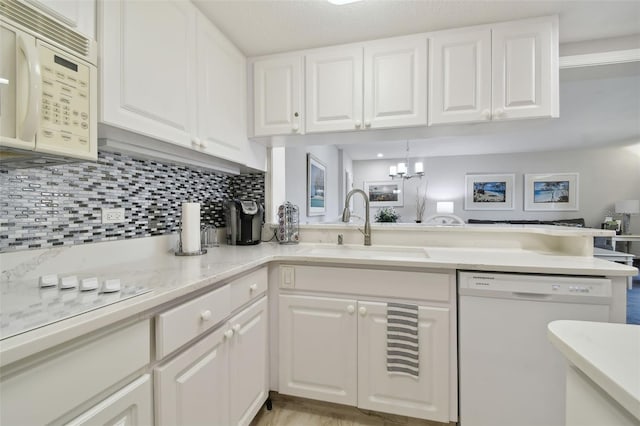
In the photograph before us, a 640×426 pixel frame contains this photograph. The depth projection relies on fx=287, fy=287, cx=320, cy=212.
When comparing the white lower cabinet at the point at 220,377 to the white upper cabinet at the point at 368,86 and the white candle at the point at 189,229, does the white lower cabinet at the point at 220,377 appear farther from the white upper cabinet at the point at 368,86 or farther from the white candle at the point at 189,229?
the white upper cabinet at the point at 368,86

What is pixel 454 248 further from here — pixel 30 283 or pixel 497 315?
pixel 30 283

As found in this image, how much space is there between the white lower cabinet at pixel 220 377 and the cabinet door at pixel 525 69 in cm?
173

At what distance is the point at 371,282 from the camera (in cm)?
149

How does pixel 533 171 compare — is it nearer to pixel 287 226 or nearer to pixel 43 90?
pixel 287 226

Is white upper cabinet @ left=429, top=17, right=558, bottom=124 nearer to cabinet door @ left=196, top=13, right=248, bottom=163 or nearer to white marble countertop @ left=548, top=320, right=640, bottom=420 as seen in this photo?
cabinet door @ left=196, top=13, right=248, bottom=163

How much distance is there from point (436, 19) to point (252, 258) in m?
1.62

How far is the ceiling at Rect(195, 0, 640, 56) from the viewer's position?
145 cm

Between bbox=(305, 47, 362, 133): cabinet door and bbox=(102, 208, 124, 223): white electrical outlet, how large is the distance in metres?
1.13

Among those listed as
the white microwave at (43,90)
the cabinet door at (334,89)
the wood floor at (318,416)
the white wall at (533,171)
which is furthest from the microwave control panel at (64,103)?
the white wall at (533,171)

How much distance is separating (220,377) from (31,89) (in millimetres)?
1091

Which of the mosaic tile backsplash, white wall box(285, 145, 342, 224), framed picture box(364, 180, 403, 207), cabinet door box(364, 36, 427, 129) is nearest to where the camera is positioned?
the mosaic tile backsplash

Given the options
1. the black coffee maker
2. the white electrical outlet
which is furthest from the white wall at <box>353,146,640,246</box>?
the white electrical outlet

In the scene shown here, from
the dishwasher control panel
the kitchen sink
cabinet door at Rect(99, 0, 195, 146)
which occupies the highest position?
cabinet door at Rect(99, 0, 195, 146)

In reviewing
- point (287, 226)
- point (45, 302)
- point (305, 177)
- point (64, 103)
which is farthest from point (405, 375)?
point (305, 177)
